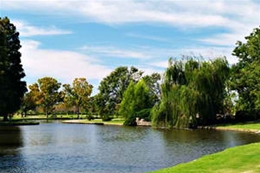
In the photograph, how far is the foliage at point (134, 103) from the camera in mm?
66344

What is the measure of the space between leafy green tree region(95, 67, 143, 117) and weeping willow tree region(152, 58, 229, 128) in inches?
1398

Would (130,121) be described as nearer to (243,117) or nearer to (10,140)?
(243,117)

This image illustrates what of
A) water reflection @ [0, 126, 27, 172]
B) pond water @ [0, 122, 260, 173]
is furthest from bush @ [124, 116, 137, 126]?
water reflection @ [0, 126, 27, 172]

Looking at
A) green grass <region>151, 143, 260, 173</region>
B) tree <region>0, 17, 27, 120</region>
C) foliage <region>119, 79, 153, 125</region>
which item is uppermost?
tree <region>0, 17, 27, 120</region>

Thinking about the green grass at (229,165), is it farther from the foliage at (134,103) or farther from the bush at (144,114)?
the foliage at (134,103)

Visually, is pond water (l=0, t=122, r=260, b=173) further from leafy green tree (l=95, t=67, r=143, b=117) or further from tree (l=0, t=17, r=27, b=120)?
leafy green tree (l=95, t=67, r=143, b=117)

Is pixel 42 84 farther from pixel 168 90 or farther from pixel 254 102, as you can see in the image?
pixel 254 102

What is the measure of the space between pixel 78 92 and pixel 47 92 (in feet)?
25.6

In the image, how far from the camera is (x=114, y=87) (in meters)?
93.9

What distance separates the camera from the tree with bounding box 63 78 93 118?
110 metres

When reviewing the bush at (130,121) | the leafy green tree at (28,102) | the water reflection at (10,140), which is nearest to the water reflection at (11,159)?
the water reflection at (10,140)

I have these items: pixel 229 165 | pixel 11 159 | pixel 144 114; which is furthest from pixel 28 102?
pixel 229 165

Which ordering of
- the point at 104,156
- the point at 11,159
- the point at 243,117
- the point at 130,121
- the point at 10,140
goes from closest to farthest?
the point at 11,159, the point at 104,156, the point at 10,140, the point at 243,117, the point at 130,121

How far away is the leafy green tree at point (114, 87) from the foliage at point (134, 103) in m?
18.4
